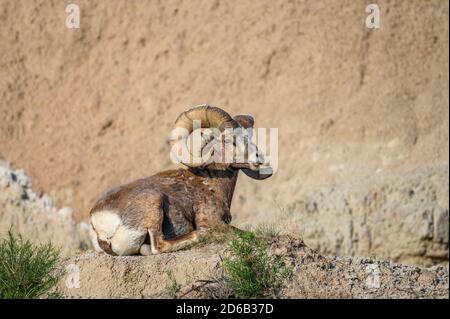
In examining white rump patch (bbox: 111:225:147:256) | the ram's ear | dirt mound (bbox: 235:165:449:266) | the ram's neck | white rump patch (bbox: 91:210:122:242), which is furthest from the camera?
dirt mound (bbox: 235:165:449:266)

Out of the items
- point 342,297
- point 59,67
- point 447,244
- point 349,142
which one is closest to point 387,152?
point 349,142

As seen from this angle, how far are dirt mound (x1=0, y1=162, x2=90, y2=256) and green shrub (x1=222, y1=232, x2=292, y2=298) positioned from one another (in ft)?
26.8

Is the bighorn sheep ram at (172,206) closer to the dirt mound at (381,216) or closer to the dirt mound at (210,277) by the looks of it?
the dirt mound at (210,277)

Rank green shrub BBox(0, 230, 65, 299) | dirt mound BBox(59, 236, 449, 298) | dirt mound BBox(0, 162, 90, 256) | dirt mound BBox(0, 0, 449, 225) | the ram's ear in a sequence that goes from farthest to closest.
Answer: dirt mound BBox(0, 0, 449, 225), dirt mound BBox(0, 162, 90, 256), the ram's ear, dirt mound BBox(59, 236, 449, 298), green shrub BBox(0, 230, 65, 299)

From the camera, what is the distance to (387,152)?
18.8 metres

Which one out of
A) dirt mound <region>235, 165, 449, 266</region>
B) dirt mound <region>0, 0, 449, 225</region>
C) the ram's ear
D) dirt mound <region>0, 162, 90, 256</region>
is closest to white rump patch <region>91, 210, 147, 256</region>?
the ram's ear

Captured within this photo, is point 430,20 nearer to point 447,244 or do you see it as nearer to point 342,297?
point 447,244

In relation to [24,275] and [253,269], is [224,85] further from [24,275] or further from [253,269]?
[24,275]

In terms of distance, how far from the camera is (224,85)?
19.2 metres

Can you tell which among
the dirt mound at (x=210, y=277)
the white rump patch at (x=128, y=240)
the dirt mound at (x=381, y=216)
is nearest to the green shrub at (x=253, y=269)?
the dirt mound at (x=210, y=277)

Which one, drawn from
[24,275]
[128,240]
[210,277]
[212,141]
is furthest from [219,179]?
[24,275]

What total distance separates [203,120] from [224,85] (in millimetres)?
7273

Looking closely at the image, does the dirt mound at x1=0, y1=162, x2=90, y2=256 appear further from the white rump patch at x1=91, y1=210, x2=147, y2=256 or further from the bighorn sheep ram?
the white rump patch at x1=91, y1=210, x2=147, y2=256

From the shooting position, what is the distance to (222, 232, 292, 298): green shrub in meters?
9.79
